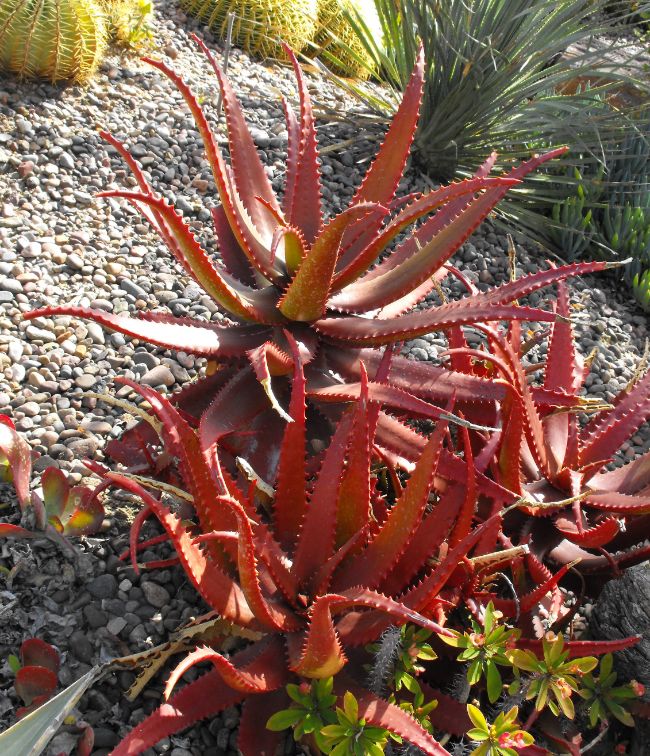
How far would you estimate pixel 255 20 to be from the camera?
3.71 meters

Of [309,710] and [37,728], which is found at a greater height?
[309,710]

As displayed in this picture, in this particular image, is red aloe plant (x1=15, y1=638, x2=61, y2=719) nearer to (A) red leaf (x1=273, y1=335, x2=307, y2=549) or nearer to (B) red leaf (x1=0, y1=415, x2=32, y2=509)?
(B) red leaf (x1=0, y1=415, x2=32, y2=509)

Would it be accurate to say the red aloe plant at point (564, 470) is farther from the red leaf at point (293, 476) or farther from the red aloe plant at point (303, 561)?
the red leaf at point (293, 476)

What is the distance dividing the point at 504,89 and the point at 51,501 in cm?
251

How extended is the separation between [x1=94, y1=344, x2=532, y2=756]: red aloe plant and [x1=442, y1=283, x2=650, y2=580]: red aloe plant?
19 cm

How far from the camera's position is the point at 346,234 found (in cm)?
167

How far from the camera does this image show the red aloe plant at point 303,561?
1.08m

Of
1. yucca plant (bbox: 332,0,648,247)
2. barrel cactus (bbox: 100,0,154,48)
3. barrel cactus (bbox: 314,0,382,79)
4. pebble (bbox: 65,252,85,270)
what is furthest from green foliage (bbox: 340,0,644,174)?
pebble (bbox: 65,252,85,270)

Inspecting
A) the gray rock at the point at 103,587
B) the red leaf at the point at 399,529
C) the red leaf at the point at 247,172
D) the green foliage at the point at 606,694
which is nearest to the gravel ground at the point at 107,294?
the gray rock at the point at 103,587

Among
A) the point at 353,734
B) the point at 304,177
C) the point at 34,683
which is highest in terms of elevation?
the point at 304,177

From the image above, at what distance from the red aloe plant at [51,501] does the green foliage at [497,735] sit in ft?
2.55

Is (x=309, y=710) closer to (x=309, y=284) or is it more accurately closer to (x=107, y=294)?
(x=309, y=284)

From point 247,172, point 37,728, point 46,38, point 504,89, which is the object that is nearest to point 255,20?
point 46,38

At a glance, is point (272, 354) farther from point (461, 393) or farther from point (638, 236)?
point (638, 236)
